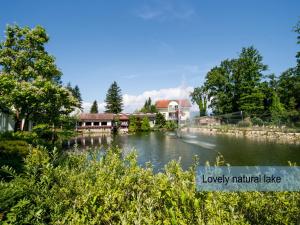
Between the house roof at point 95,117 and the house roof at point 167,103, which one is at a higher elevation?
the house roof at point 167,103

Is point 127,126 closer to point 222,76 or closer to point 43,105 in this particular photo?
point 222,76

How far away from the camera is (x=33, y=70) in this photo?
1892cm

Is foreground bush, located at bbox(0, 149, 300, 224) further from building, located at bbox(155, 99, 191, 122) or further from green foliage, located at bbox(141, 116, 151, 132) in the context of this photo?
building, located at bbox(155, 99, 191, 122)

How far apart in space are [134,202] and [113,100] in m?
80.2

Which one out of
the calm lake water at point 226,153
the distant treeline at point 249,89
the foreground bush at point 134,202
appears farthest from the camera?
the distant treeline at point 249,89

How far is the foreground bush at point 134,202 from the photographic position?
3014 mm

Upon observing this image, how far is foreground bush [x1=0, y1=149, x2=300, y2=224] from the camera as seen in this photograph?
3.01m

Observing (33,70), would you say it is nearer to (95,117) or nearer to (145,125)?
(95,117)

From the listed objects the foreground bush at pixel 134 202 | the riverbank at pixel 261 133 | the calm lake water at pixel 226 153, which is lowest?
the calm lake water at pixel 226 153

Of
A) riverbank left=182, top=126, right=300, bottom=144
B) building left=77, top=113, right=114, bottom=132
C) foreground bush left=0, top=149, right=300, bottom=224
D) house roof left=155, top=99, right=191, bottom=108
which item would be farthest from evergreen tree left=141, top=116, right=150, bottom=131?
foreground bush left=0, top=149, right=300, bottom=224

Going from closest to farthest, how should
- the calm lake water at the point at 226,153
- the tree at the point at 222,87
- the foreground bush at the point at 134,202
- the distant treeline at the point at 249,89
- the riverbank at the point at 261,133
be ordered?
the foreground bush at the point at 134,202
the calm lake water at the point at 226,153
the riverbank at the point at 261,133
the distant treeline at the point at 249,89
the tree at the point at 222,87

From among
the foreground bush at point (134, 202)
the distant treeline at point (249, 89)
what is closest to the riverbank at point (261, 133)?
the distant treeline at point (249, 89)

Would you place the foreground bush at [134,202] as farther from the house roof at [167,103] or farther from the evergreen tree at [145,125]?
the house roof at [167,103]

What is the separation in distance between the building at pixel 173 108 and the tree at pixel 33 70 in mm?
69991
